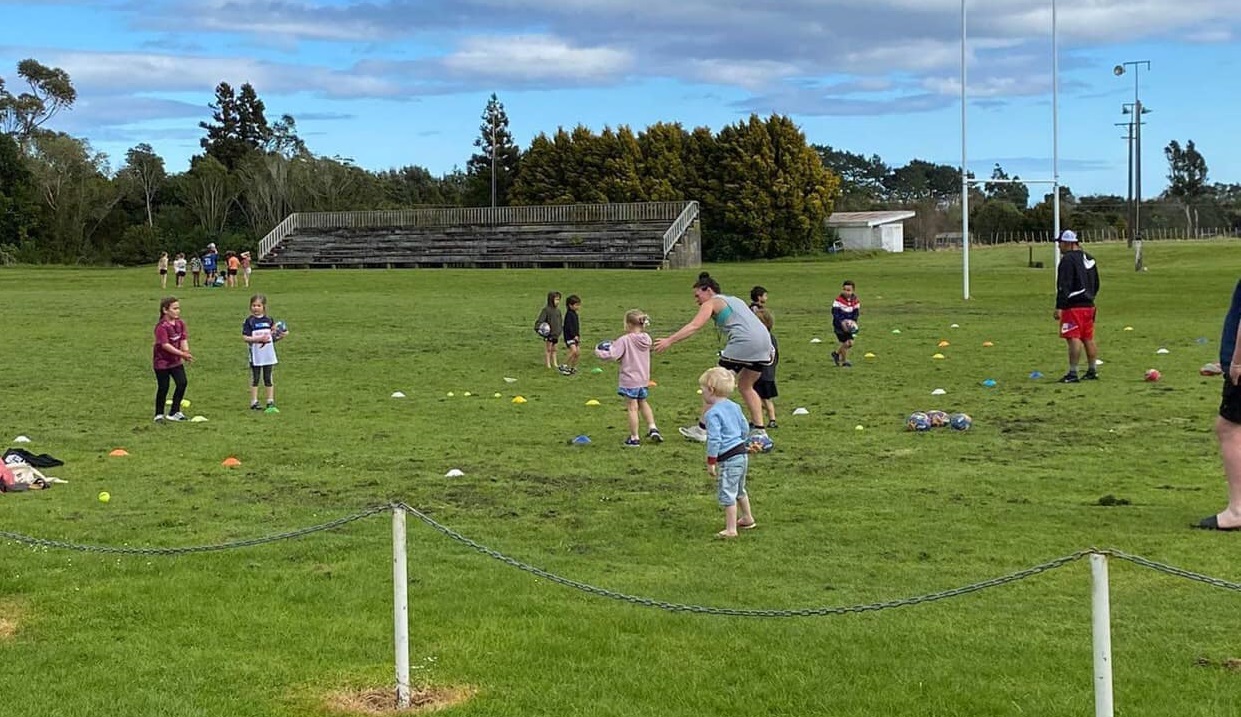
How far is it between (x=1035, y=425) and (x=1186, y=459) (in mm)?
2551

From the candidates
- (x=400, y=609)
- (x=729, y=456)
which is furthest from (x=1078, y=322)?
(x=400, y=609)

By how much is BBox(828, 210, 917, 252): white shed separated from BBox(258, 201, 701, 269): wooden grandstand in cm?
2080

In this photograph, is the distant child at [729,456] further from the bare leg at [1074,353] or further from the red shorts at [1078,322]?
the bare leg at [1074,353]

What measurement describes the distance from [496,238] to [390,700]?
6616 cm

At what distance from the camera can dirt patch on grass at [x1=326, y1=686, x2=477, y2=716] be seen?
612 centimetres

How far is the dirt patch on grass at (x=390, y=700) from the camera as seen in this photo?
6117 millimetres

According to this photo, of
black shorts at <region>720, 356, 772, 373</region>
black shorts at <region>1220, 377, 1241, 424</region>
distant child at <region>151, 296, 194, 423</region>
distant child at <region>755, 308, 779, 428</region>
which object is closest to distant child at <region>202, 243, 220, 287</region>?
distant child at <region>151, 296, 194, 423</region>

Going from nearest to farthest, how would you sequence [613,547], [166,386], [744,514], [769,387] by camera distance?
[613,547], [744,514], [769,387], [166,386]

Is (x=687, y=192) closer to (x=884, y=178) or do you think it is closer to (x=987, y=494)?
(x=987, y=494)

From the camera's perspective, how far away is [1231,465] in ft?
30.2

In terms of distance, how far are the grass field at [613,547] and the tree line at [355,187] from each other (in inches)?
2326

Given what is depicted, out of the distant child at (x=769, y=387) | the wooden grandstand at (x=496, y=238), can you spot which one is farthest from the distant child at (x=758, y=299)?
the wooden grandstand at (x=496, y=238)

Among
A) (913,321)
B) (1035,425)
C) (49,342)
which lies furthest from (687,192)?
(1035,425)

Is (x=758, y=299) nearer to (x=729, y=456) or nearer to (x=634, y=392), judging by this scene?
(x=634, y=392)
